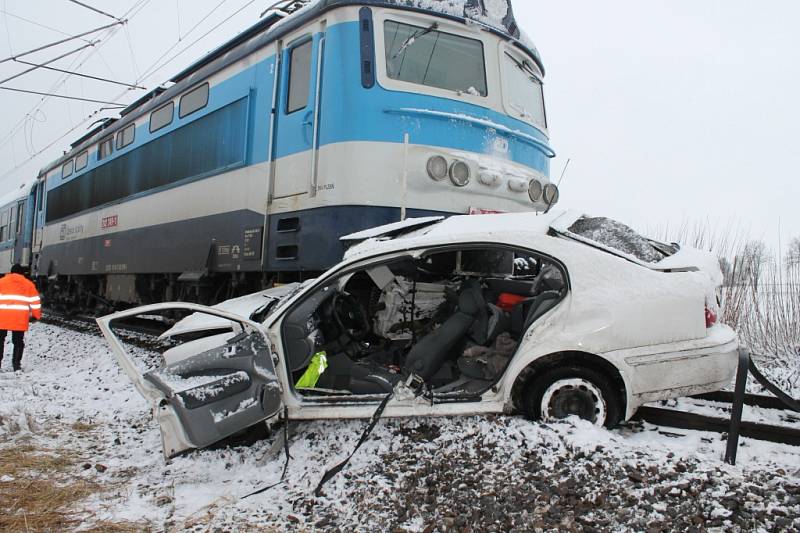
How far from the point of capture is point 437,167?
575 centimetres

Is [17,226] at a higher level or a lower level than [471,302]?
higher

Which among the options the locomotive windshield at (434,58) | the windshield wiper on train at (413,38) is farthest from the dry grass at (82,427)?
the windshield wiper on train at (413,38)

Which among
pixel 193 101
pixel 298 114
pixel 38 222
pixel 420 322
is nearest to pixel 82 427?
pixel 420 322

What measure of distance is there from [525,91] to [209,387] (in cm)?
493

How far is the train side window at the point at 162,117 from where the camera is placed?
345 inches

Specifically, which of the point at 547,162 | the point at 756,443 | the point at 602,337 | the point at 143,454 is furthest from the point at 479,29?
the point at 143,454

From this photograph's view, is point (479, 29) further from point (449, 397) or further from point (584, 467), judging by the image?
point (584, 467)

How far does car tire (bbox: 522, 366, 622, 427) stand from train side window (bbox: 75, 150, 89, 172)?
39.7 ft

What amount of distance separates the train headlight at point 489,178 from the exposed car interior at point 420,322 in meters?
0.84

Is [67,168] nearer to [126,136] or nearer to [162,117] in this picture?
[126,136]

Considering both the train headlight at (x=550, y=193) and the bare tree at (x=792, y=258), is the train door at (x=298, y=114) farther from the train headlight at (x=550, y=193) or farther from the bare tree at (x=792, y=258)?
the bare tree at (x=792, y=258)

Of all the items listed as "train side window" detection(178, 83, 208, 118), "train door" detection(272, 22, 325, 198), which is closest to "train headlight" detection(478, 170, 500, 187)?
"train door" detection(272, 22, 325, 198)

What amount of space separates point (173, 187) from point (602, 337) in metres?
6.85

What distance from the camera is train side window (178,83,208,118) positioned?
7.88 m
